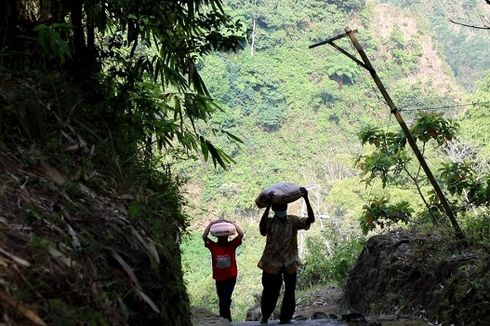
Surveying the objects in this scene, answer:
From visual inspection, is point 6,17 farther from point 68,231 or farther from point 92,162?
point 68,231

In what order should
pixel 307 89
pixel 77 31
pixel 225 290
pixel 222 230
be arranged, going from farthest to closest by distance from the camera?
pixel 307 89, pixel 225 290, pixel 222 230, pixel 77 31

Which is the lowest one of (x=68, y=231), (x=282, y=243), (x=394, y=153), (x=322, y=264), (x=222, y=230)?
(x=322, y=264)

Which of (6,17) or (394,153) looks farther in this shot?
(394,153)

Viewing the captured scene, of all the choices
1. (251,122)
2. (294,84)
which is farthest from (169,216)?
(294,84)

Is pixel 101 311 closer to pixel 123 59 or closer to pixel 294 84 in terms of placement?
pixel 123 59

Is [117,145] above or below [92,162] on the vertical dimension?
above

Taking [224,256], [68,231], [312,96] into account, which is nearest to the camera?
[68,231]

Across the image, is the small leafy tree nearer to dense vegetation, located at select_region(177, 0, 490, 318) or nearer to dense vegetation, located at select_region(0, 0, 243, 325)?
dense vegetation, located at select_region(0, 0, 243, 325)

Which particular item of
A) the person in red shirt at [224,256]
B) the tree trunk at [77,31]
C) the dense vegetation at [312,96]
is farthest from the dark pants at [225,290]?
the dense vegetation at [312,96]

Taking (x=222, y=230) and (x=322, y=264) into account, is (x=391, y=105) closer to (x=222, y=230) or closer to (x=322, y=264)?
(x=222, y=230)

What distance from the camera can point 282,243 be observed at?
7.37 meters

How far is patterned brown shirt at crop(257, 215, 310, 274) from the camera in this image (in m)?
7.37

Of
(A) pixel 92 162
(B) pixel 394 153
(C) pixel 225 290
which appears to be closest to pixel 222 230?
(C) pixel 225 290

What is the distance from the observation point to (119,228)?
3.20 metres
